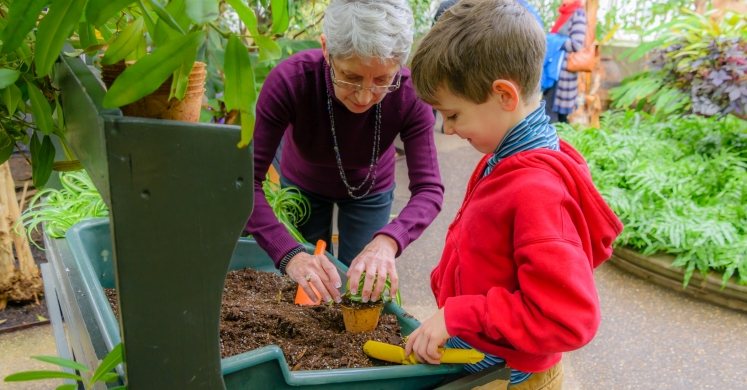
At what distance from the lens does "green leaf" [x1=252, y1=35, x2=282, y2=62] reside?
0.71 meters

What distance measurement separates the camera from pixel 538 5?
687 centimetres

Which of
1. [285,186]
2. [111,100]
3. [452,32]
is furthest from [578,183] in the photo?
[285,186]

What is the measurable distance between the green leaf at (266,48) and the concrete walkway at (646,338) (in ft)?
7.34

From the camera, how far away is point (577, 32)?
4996mm

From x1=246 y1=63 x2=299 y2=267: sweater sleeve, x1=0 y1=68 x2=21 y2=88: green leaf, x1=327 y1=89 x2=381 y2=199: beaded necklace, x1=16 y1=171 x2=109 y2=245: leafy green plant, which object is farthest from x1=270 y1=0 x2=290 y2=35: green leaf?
x1=16 y1=171 x2=109 y2=245: leafy green plant

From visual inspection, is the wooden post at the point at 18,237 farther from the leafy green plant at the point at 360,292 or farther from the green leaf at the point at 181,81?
the green leaf at the point at 181,81

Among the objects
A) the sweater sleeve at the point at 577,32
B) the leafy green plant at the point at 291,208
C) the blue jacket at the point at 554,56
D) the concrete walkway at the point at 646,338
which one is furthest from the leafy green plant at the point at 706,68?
the leafy green plant at the point at 291,208

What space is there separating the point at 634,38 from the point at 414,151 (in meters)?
6.65

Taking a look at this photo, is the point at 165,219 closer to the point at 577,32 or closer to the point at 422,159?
the point at 422,159

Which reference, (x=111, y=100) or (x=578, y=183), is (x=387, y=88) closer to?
(x=578, y=183)

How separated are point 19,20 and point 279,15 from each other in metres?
0.29

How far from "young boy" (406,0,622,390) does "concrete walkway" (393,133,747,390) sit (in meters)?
1.59

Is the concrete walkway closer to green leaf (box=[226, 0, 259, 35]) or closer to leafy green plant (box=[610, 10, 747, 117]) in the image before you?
leafy green plant (box=[610, 10, 747, 117])

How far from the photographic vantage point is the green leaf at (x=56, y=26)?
0.64 meters
